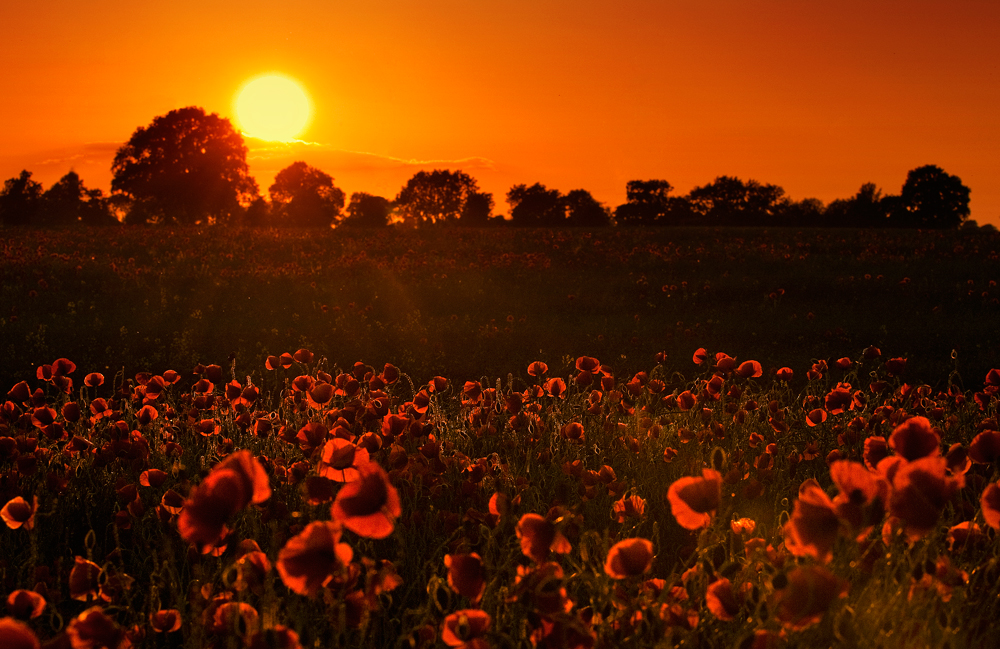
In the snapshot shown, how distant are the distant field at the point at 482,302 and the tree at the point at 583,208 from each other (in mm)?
36144

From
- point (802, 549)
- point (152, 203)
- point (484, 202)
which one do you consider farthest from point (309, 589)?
point (484, 202)

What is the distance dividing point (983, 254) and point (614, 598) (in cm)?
1944

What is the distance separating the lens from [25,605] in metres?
1.55

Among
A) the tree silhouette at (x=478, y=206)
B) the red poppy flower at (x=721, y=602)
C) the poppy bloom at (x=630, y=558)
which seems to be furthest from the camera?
the tree silhouette at (x=478, y=206)

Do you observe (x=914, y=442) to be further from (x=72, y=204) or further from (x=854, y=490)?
(x=72, y=204)

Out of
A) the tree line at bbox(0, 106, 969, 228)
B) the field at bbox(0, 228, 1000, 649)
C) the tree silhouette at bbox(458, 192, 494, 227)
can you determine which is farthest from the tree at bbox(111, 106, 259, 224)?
the field at bbox(0, 228, 1000, 649)

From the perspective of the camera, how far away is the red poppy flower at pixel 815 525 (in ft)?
4.20

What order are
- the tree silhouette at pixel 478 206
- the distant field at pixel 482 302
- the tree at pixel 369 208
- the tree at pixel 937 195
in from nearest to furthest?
the distant field at pixel 482 302
the tree at pixel 937 195
the tree at pixel 369 208
the tree silhouette at pixel 478 206

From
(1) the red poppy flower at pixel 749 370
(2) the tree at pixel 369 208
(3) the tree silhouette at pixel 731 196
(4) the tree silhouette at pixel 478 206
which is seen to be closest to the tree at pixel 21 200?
(2) the tree at pixel 369 208

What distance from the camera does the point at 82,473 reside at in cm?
330

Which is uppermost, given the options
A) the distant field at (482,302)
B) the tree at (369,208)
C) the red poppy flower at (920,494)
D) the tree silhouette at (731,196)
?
the tree silhouette at (731,196)

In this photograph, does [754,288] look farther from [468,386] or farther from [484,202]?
[484,202]

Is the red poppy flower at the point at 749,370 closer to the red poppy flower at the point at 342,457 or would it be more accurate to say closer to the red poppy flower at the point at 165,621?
the red poppy flower at the point at 342,457

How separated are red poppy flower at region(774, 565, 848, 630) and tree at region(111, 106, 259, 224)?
46466 millimetres
